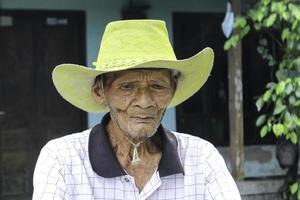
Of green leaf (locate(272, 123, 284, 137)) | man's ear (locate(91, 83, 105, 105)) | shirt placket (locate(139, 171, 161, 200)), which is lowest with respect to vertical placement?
green leaf (locate(272, 123, 284, 137))

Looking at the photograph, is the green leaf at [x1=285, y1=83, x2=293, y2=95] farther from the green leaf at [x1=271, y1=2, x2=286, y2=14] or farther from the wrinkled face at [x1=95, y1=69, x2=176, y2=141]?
the wrinkled face at [x1=95, y1=69, x2=176, y2=141]

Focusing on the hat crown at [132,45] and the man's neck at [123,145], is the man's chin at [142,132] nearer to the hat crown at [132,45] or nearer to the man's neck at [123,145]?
the man's neck at [123,145]

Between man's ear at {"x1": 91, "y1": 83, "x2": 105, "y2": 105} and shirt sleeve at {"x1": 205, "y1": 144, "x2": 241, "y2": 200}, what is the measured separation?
41 centimetres

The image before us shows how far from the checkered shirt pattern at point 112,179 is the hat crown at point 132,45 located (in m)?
0.29

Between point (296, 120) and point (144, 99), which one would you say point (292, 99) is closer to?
point (296, 120)

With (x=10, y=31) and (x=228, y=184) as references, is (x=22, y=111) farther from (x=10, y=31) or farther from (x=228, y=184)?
(x=228, y=184)

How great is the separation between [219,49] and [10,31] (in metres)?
2.30

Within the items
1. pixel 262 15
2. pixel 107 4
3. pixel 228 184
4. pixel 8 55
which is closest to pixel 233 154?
pixel 262 15

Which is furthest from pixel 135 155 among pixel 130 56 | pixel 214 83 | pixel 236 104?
pixel 214 83

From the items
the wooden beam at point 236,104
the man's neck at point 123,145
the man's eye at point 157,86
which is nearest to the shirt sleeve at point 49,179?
the man's neck at point 123,145

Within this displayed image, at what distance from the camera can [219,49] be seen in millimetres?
6734

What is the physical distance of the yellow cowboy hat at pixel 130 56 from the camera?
1.82 m

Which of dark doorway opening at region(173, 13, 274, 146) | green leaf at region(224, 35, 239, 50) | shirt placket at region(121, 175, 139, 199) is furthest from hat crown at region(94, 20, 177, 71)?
dark doorway opening at region(173, 13, 274, 146)

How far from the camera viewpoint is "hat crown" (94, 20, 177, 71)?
1.82 meters
